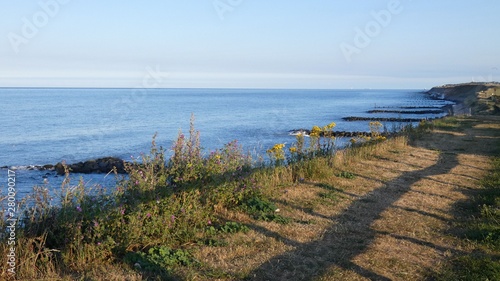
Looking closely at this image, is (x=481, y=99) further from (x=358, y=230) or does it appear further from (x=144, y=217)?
(x=144, y=217)

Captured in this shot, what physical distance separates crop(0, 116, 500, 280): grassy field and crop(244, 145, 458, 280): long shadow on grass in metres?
0.02

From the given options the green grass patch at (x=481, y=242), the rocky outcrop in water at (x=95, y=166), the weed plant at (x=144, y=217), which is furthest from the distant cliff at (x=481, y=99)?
the weed plant at (x=144, y=217)

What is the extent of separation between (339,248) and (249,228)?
144cm

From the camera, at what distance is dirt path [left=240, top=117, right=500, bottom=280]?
212 inches

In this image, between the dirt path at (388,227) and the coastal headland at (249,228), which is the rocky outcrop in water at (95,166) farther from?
the coastal headland at (249,228)

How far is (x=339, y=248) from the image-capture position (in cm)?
617

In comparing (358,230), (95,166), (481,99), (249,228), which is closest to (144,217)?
(249,228)

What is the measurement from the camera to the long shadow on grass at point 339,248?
5266mm

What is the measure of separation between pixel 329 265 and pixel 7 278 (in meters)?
3.50

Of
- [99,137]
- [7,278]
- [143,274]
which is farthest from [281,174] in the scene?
[99,137]

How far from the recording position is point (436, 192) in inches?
383

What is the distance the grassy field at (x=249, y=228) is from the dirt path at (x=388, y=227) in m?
0.02

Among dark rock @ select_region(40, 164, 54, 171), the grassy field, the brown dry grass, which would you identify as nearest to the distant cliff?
the brown dry grass

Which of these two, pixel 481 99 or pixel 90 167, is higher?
pixel 481 99
